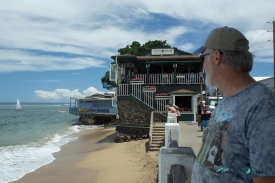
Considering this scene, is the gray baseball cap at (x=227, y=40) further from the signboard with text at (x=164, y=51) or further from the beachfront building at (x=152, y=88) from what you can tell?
the signboard with text at (x=164, y=51)

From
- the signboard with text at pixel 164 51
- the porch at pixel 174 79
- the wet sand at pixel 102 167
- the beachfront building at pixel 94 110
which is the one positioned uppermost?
the signboard with text at pixel 164 51

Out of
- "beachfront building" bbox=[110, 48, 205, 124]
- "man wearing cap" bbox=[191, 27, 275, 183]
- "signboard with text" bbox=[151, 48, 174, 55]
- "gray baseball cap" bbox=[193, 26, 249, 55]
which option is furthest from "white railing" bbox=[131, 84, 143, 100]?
"gray baseball cap" bbox=[193, 26, 249, 55]

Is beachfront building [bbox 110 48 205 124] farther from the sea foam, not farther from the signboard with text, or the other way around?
the sea foam

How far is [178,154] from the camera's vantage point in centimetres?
257

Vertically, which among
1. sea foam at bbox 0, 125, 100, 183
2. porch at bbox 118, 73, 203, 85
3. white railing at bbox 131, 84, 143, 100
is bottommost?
sea foam at bbox 0, 125, 100, 183

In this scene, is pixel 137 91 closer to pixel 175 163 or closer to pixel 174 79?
pixel 174 79

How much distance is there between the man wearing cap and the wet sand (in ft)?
25.5

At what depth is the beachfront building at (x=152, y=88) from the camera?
1972 cm

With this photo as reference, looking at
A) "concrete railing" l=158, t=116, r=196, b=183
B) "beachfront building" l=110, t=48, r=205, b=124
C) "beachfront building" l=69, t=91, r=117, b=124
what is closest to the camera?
"concrete railing" l=158, t=116, r=196, b=183

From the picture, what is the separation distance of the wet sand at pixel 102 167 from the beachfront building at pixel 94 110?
53.0ft

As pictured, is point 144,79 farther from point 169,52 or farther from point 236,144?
point 236,144

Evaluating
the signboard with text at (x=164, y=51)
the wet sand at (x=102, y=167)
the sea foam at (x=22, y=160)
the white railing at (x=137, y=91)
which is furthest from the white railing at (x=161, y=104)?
the sea foam at (x=22, y=160)

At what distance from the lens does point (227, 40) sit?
170 cm

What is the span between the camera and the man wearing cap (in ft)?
4.56
